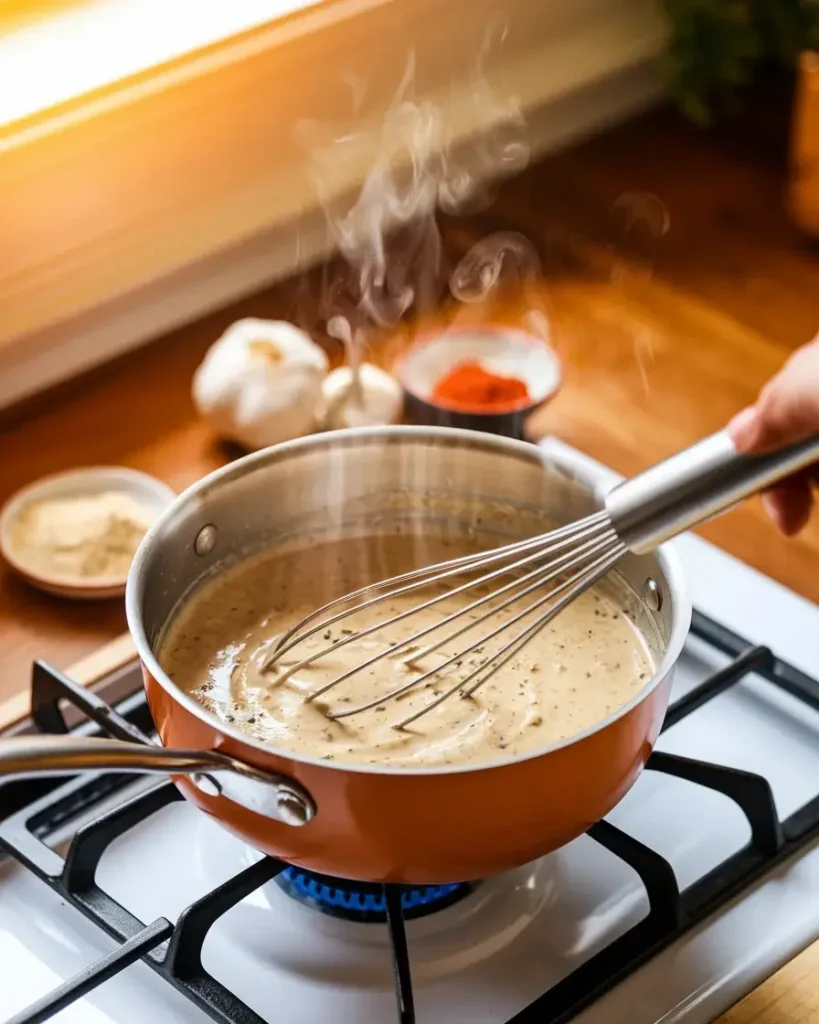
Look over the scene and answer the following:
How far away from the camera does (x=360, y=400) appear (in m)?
0.92

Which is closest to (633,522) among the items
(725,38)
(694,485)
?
(694,485)

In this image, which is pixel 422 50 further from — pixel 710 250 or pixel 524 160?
pixel 710 250

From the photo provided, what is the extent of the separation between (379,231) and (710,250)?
30 cm

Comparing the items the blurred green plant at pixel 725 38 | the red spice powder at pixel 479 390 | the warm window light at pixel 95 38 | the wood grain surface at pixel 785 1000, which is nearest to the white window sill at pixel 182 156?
the warm window light at pixel 95 38

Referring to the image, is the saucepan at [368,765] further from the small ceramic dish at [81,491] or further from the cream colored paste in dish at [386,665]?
the small ceramic dish at [81,491]

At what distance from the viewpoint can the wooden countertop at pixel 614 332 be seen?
0.90 meters

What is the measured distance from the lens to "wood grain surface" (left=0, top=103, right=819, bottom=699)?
90 cm

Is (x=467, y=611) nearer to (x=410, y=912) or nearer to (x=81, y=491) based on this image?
(x=410, y=912)

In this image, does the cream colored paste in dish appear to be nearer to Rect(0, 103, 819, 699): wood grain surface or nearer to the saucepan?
the saucepan

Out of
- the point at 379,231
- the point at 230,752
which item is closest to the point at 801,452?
the point at 230,752

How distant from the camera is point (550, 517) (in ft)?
2.40

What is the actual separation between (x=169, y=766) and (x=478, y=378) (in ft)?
1.53

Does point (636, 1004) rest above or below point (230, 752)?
below

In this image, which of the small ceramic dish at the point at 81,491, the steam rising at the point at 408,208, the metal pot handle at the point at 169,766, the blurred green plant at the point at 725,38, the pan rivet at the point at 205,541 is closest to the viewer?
the metal pot handle at the point at 169,766
